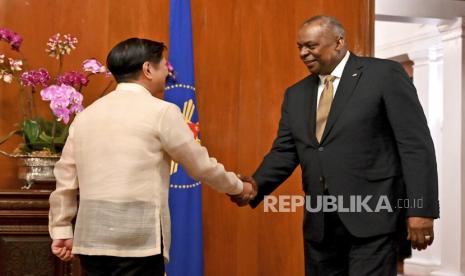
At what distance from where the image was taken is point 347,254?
111 inches

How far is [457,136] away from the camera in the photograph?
23.0ft

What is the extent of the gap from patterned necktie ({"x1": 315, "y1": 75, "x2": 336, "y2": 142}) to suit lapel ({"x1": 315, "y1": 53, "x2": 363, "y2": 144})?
0.04 meters

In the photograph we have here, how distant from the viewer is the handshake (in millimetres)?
3031

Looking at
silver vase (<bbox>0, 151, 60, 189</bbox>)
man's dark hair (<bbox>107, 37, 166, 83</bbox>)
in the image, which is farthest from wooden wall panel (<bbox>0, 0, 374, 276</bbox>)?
man's dark hair (<bbox>107, 37, 166, 83</bbox>)

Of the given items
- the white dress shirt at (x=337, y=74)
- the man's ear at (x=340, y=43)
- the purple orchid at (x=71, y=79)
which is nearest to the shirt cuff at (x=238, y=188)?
the white dress shirt at (x=337, y=74)

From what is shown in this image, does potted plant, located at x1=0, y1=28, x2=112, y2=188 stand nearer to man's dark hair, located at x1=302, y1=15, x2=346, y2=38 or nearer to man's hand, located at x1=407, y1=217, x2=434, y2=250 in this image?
man's dark hair, located at x1=302, y1=15, x2=346, y2=38

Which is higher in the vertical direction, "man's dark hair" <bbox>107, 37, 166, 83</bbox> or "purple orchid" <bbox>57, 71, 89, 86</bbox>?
"purple orchid" <bbox>57, 71, 89, 86</bbox>

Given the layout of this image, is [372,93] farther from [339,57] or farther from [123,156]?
[123,156]

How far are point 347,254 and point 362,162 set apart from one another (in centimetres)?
40

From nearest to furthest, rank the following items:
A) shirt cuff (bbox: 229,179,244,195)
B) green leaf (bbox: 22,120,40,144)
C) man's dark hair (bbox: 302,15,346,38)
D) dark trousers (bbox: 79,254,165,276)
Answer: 1. dark trousers (bbox: 79,254,165,276)
2. shirt cuff (bbox: 229,179,244,195)
3. man's dark hair (bbox: 302,15,346,38)
4. green leaf (bbox: 22,120,40,144)

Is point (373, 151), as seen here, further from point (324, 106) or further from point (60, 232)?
point (60, 232)

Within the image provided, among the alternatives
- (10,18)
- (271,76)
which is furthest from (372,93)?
(10,18)

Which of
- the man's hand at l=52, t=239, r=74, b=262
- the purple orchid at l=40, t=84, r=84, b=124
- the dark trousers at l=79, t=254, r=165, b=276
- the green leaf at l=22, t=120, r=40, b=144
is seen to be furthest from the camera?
the green leaf at l=22, t=120, r=40, b=144

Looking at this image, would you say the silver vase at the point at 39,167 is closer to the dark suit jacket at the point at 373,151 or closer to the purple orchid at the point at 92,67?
the purple orchid at the point at 92,67
